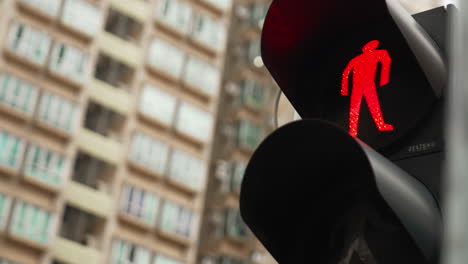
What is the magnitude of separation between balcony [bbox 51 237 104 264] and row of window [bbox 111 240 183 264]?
3.26 ft

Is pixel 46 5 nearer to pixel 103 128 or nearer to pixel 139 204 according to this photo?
pixel 103 128

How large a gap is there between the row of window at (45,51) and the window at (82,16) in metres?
0.76

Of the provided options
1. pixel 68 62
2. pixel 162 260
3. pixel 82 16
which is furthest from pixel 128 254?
pixel 82 16

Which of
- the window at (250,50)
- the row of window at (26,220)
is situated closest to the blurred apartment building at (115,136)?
the row of window at (26,220)

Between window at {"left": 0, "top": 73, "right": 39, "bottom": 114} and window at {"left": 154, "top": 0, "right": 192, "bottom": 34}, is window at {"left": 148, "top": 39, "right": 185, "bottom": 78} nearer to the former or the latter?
window at {"left": 154, "top": 0, "right": 192, "bottom": 34}

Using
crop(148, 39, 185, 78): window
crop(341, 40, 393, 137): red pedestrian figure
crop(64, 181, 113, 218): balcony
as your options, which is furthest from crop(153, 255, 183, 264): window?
crop(341, 40, 393, 137): red pedestrian figure

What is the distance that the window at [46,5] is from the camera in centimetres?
2992

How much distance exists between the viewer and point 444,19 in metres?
2.68

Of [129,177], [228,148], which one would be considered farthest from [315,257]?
[228,148]

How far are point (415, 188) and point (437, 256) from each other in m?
0.21

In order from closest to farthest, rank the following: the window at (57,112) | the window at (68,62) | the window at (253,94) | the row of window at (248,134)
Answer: the window at (57,112) < the window at (68,62) < the row of window at (248,134) < the window at (253,94)

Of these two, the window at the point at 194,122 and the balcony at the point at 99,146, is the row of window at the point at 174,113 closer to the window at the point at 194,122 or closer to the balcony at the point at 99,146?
the window at the point at 194,122

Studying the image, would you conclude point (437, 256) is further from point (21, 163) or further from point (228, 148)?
point (228, 148)

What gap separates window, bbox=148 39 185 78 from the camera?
32.5 meters
